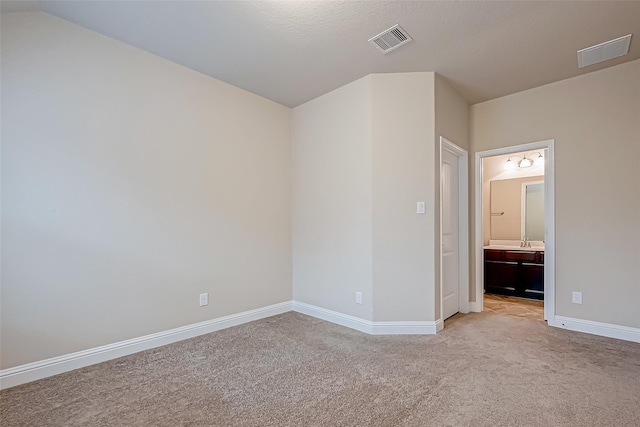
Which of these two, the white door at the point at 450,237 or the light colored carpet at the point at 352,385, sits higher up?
the white door at the point at 450,237

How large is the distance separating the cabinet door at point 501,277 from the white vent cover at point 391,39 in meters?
3.61

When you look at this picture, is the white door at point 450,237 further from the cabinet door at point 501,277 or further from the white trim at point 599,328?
the cabinet door at point 501,277

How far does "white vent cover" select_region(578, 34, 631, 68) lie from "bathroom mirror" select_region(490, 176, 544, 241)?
2.28 meters

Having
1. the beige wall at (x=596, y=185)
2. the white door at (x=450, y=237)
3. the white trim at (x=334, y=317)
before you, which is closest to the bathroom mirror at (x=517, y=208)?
the beige wall at (x=596, y=185)

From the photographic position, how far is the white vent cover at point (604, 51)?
2.58 meters

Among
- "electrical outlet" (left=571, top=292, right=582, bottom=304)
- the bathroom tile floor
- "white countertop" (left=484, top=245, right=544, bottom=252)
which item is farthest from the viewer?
"white countertop" (left=484, top=245, right=544, bottom=252)

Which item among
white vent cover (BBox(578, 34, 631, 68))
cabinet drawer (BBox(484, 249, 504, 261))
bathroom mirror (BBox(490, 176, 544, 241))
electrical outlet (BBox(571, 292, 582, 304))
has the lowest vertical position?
electrical outlet (BBox(571, 292, 582, 304))

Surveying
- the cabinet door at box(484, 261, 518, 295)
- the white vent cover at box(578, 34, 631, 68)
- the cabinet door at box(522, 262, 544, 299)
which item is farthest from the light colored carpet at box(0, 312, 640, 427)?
the white vent cover at box(578, 34, 631, 68)

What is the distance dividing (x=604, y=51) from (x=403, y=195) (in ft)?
6.99

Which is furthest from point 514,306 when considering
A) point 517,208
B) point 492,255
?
point 517,208

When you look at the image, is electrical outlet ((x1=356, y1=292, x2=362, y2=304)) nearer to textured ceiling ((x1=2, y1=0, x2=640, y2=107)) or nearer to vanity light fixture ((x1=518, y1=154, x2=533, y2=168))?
textured ceiling ((x1=2, y1=0, x2=640, y2=107))

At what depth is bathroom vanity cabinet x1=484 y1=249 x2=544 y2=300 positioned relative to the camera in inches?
170

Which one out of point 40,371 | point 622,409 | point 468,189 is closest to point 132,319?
point 40,371

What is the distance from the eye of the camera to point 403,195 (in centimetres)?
314
